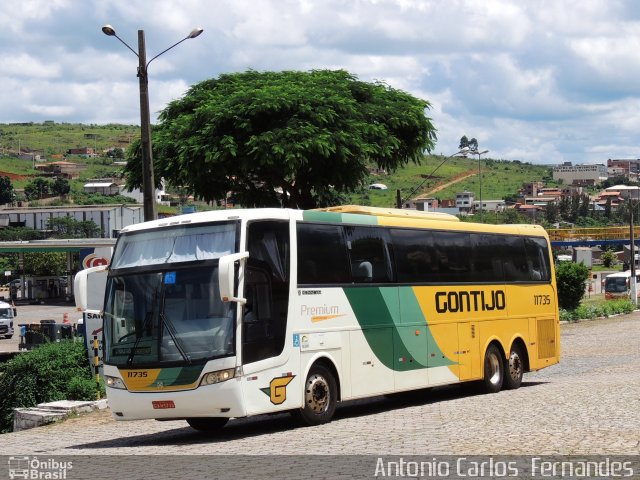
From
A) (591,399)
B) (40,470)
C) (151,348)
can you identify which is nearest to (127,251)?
(151,348)

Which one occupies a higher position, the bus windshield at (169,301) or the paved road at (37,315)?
the bus windshield at (169,301)

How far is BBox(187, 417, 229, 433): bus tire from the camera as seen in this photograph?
17484 mm

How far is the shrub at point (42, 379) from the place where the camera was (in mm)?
24219

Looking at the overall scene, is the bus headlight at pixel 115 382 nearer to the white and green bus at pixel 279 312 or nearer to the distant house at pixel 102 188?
the white and green bus at pixel 279 312

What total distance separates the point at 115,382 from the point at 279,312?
255cm

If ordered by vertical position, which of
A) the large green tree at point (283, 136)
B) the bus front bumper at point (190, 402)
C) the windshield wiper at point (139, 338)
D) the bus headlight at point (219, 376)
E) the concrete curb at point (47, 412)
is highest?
the large green tree at point (283, 136)

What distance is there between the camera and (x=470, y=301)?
22.0 m

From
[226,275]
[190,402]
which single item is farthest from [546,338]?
[226,275]

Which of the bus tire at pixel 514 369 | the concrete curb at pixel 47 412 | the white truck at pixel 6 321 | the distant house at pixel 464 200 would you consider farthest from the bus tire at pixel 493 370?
the distant house at pixel 464 200

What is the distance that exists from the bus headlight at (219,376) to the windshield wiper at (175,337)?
0.33m

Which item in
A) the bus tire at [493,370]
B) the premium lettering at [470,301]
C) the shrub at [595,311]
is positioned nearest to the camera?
the premium lettering at [470,301]

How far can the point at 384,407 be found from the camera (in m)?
20.9

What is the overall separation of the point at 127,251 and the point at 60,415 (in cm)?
629

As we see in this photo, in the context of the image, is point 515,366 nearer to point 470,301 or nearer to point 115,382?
point 470,301
